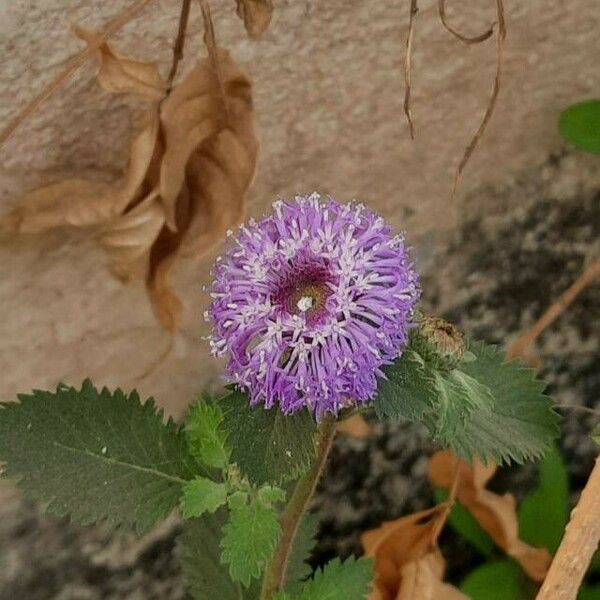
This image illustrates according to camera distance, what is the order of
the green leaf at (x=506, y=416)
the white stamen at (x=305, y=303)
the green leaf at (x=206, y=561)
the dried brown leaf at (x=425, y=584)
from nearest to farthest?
the white stamen at (x=305, y=303) → the green leaf at (x=506, y=416) → the green leaf at (x=206, y=561) → the dried brown leaf at (x=425, y=584)

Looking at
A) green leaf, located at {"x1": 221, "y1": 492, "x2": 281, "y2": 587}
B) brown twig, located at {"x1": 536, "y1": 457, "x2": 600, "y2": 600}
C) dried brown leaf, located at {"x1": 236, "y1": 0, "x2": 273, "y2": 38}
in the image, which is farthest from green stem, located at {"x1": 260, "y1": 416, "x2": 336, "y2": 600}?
dried brown leaf, located at {"x1": 236, "y1": 0, "x2": 273, "y2": 38}

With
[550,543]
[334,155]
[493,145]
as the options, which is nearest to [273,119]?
[334,155]

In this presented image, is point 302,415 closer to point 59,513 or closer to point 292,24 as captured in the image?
point 59,513

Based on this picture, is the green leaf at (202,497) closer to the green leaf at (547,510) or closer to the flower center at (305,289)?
the flower center at (305,289)

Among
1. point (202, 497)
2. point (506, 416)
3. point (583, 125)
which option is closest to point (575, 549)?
point (506, 416)

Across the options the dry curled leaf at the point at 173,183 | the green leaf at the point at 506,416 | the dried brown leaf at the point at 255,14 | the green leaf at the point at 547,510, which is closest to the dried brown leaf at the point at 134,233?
the dry curled leaf at the point at 173,183
